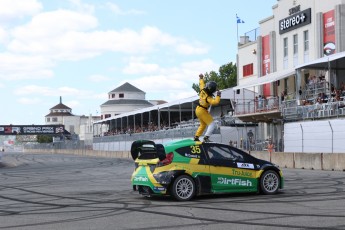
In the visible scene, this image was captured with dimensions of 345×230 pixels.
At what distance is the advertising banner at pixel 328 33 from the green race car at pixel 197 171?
91.0 ft

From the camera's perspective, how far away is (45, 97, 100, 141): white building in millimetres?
148000

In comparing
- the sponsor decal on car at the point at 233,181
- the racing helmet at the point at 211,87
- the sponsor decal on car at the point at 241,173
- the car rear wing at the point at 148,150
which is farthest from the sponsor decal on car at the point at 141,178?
the racing helmet at the point at 211,87

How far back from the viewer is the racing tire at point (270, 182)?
13578mm

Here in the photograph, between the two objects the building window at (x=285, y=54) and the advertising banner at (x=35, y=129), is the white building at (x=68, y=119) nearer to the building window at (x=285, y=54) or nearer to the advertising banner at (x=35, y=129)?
the advertising banner at (x=35, y=129)

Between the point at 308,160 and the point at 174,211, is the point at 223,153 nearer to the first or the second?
the point at 174,211

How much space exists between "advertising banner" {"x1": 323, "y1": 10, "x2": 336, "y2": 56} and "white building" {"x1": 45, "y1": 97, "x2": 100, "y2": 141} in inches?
4241

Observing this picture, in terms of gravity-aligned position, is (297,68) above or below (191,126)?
above

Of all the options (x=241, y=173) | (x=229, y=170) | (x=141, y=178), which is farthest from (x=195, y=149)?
(x=141, y=178)

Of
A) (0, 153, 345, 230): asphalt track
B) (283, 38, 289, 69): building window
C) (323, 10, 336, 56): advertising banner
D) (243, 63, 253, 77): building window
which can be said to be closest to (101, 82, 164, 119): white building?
(243, 63, 253, 77): building window

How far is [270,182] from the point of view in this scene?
13664mm

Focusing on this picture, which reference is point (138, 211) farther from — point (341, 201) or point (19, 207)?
point (341, 201)

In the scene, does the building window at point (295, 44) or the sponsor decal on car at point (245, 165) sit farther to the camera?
the building window at point (295, 44)

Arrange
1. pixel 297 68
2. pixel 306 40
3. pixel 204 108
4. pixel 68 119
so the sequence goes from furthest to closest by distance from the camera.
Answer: pixel 68 119 < pixel 306 40 < pixel 297 68 < pixel 204 108

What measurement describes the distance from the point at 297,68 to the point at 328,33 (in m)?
6.12
